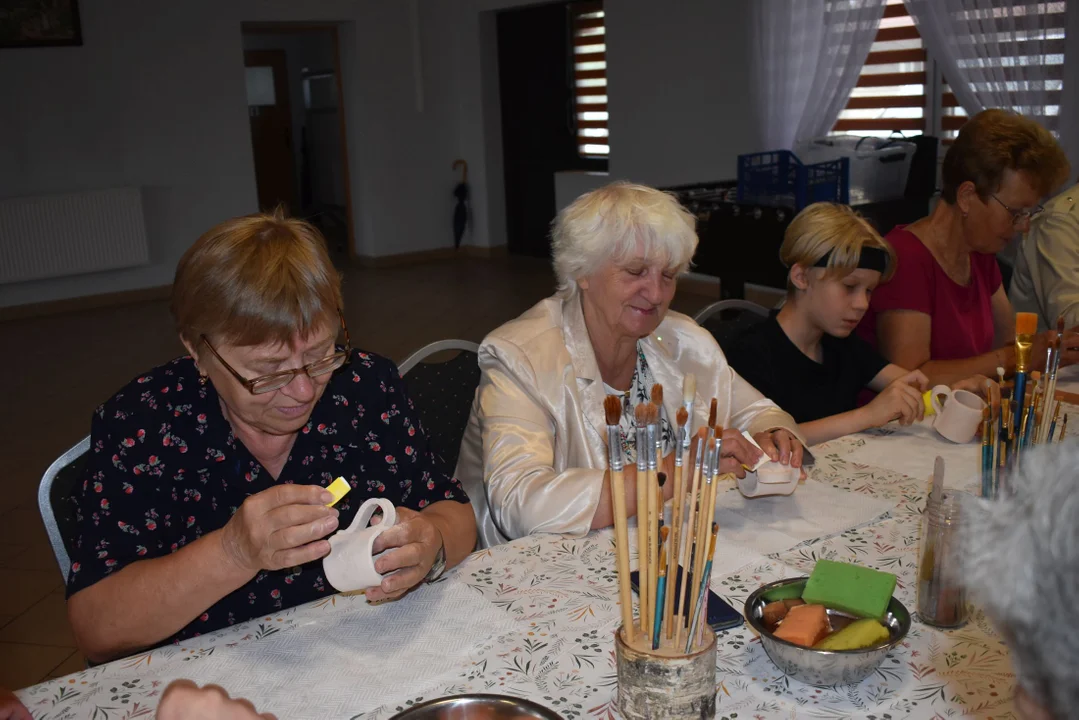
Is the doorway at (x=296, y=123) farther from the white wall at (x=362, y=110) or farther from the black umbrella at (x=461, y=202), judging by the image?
the white wall at (x=362, y=110)

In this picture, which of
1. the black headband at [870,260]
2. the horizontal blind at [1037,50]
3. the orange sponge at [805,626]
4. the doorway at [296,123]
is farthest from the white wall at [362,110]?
the orange sponge at [805,626]

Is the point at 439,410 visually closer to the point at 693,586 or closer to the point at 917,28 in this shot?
the point at 693,586

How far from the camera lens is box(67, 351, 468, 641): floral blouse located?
154 centimetres

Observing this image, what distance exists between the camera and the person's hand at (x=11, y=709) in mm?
1185

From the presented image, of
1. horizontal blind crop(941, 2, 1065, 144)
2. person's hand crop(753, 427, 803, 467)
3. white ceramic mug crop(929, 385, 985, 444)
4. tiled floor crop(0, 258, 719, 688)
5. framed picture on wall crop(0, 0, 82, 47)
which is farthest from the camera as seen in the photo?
framed picture on wall crop(0, 0, 82, 47)

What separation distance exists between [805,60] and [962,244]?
13.7 ft

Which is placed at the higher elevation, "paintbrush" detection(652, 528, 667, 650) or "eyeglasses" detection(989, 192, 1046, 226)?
"eyeglasses" detection(989, 192, 1046, 226)

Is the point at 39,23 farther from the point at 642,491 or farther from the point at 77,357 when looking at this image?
the point at 642,491

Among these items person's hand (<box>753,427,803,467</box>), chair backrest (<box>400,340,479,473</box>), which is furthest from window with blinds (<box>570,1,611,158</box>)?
person's hand (<box>753,427,803,467</box>)

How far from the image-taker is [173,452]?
1.62m

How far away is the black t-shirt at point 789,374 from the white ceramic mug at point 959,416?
41cm

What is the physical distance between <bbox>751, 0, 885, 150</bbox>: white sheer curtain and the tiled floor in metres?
1.54

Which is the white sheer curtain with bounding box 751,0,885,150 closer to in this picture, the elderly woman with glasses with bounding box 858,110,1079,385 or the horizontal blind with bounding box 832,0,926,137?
the horizontal blind with bounding box 832,0,926,137

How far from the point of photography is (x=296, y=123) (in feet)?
41.9
